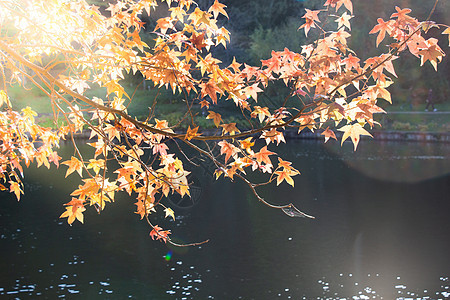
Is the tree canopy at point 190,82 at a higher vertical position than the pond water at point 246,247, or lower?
higher

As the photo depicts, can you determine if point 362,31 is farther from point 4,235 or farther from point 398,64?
point 4,235

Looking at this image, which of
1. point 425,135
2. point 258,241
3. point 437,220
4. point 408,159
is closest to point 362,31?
point 425,135

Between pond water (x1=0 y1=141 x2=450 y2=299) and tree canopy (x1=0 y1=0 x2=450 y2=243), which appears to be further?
pond water (x1=0 y1=141 x2=450 y2=299)

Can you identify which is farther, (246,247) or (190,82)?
(246,247)

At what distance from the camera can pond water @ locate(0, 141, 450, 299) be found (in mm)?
8328

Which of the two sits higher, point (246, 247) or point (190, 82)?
point (190, 82)

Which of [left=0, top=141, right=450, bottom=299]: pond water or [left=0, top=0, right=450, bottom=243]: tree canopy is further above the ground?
[left=0, top=0, right=450, bottom=243]: tree canopy

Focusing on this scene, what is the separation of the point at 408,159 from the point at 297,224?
9442mm

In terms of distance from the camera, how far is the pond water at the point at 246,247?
833 cm

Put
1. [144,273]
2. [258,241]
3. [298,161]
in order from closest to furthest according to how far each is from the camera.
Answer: [144,273]
[258,241]
[298,161]

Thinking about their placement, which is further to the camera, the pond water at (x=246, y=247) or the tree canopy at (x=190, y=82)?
the pond water at (x=246, y=247)

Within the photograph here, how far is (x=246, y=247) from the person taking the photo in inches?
401

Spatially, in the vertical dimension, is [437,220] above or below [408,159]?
below

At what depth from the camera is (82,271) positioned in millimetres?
9094
